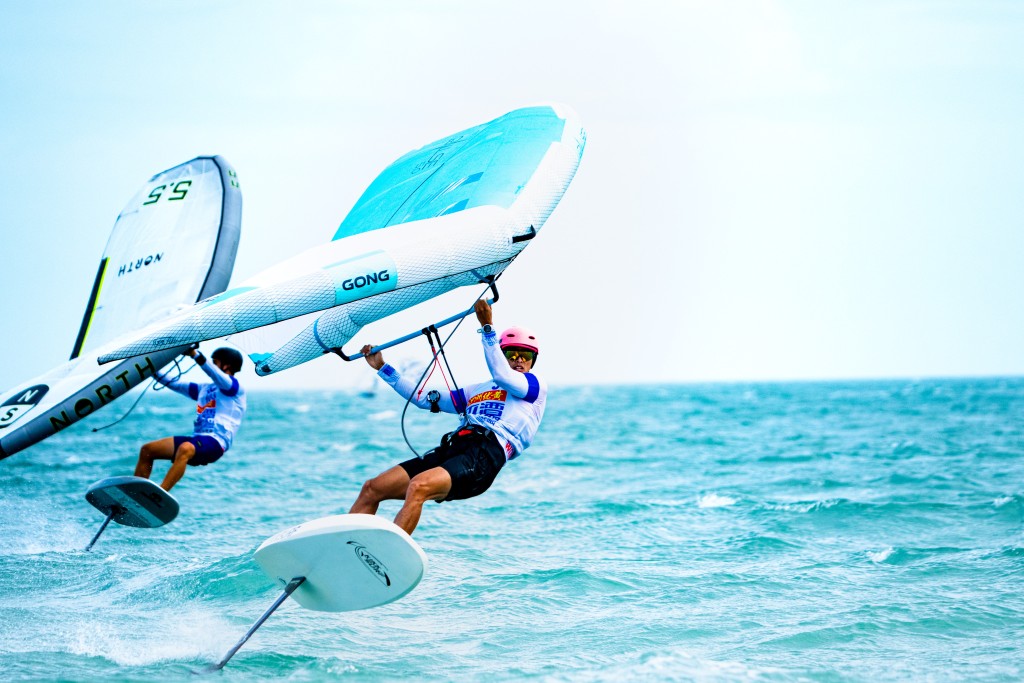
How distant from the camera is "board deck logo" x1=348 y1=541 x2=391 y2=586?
5484mm

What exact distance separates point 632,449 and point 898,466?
6846 mm

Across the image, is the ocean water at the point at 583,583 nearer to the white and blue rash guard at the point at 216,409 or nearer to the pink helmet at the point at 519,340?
the white and blue rash guard at the point at 216,409

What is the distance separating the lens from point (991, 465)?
18078 millimetres

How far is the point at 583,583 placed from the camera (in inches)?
358

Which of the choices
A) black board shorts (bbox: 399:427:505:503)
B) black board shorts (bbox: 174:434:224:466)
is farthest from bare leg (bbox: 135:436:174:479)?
black board shorts (bbox: 399:427:505:503)

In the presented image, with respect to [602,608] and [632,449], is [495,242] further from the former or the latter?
[632,449]

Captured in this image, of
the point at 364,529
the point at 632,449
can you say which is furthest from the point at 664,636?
the point at 632,449

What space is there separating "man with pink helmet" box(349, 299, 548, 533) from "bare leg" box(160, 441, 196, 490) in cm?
308

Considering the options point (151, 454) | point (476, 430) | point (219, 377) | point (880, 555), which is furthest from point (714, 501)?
point (476, 430)

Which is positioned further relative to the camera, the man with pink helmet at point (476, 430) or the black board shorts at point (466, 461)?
the black board shorts at point (466, 461)

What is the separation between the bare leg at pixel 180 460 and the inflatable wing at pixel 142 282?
70cm

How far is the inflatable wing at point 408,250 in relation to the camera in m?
5.77

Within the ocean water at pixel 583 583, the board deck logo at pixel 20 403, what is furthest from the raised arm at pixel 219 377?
the ocean water at pixel 583 583

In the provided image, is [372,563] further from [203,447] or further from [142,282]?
[142,282]
